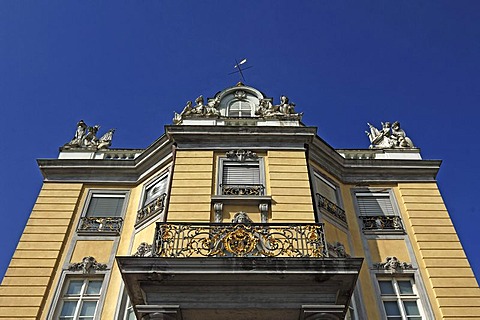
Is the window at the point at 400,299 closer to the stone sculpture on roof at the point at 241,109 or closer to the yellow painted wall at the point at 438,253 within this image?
the yellow painted wall at the point at 438,253

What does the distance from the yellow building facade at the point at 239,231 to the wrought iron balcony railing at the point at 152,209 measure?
5 centimetres

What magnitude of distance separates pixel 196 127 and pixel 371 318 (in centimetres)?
774

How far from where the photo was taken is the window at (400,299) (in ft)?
44.6

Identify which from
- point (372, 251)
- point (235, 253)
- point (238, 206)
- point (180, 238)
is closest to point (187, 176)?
point (238, 206)

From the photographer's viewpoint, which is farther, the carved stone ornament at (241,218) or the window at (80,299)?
the window at (80,299)

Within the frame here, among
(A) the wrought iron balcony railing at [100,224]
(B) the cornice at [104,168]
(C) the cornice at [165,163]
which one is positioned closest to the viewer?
(A) the wrought iron balcony railing at [100,224]

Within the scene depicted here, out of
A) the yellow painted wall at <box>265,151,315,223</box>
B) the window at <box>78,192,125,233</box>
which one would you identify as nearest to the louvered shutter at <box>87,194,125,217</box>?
the window at <box>78,192,125,233</box>

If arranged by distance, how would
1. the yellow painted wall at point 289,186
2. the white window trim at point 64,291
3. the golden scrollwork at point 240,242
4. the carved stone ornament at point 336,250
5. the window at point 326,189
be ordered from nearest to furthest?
1. the golden scrollwork at point 240,242
2. the yellow painted wall at point 289,186
3. the white window trim at point 64,291
4. the carved stone ornament at point 336,250
5. the window at point 326,189

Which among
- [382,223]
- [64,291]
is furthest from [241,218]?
[64,291]

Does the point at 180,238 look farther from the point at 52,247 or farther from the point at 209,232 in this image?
the point at 52,247

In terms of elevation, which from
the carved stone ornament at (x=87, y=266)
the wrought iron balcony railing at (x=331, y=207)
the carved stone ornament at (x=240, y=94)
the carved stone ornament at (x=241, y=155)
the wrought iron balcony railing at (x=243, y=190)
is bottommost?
the carved stone ornament at (x=87, y=266)

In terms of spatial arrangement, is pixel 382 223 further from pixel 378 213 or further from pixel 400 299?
pixel 400 299

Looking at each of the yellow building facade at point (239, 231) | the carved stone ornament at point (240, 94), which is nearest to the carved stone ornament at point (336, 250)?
the yellow building facade at point (239, 231)

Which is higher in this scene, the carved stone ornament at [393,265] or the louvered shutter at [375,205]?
the louvered shutter at [375,205]
